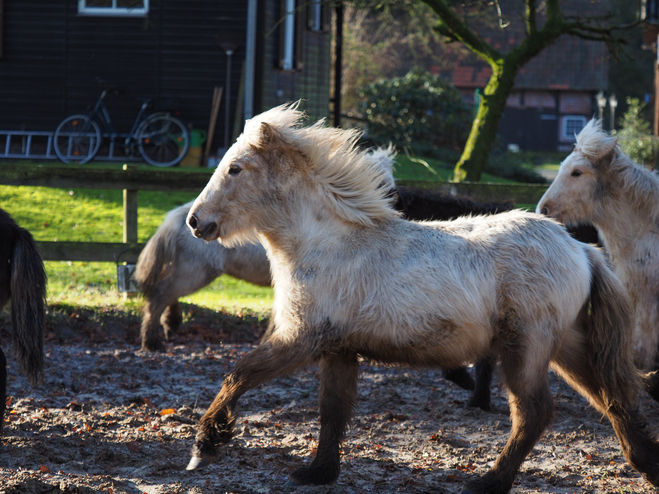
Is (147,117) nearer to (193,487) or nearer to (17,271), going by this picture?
(17,271)

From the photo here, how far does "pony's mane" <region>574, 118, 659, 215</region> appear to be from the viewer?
482cm

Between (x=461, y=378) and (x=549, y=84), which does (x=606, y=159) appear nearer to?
(x=461, y=378)

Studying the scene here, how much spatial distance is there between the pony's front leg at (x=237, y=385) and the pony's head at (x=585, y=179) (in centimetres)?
242

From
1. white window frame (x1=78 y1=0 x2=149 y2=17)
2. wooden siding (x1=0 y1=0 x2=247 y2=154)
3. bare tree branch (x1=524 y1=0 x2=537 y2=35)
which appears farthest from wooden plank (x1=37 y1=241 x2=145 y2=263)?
white window frame (x1=78 y1=0 x2=149 y2=17)

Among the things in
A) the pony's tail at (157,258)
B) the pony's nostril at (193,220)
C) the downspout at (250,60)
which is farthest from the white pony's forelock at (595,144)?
the downspout at (250,60)

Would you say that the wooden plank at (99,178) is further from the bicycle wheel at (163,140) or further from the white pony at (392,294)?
the bicycle wheel at (163,140)

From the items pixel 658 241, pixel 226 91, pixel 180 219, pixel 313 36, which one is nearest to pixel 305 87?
pixel 313 36

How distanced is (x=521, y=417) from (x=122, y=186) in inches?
228

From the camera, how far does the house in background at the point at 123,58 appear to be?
53.0 ft

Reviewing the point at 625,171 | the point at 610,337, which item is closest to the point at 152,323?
the point at 625,171

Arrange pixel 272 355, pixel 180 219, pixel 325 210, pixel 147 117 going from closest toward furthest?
pixel 272 355
pixel 325 210
pixel 180 219
pixel 147 117

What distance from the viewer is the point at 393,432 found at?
4.75 metres

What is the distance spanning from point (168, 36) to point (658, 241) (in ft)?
45.1

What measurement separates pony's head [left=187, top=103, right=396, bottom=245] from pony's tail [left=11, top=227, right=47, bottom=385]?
3.97 ft
